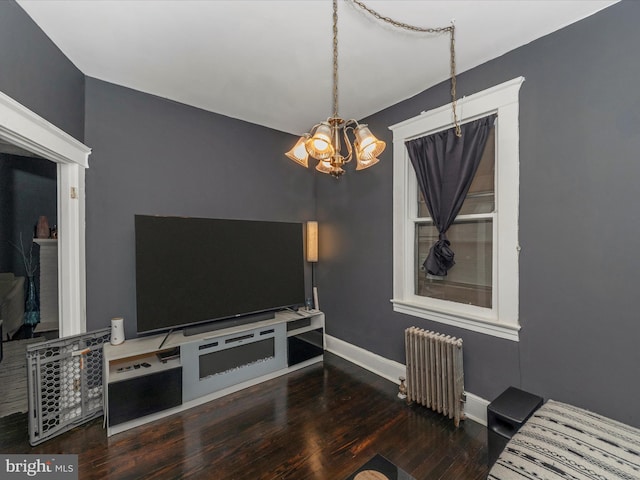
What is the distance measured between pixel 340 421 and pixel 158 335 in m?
1.78

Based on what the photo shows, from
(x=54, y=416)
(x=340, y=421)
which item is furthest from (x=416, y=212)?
(x=54, y=416)

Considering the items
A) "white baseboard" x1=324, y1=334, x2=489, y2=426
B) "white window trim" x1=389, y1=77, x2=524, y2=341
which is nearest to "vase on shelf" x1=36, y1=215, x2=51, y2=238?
"white baseboard" x1=324, y1=334, x2=489, y2=426

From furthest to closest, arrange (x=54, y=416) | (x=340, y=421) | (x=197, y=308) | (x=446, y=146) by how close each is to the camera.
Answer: (x=197, y=308) < (x=446, y=146) < (x=340, y=421) < (x=54, y=416)

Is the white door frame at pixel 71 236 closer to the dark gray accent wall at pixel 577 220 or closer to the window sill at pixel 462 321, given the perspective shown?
the window sill at pixel 462 321

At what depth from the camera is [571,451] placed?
1.25m

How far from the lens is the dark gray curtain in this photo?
216 cm

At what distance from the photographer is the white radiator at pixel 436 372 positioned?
2.14m

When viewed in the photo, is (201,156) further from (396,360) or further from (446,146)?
(396,360)

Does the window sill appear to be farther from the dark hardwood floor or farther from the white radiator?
the dark hardwood floor

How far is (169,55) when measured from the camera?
6.79ft

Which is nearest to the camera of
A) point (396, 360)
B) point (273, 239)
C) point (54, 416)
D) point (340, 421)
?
point (54, 416)

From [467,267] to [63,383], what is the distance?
3267 millimetres

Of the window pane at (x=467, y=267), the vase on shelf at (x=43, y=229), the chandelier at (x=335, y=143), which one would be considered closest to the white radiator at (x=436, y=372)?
the window pane at (x=467, y=267)

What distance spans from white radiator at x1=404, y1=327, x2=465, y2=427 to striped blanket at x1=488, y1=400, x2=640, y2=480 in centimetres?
65
